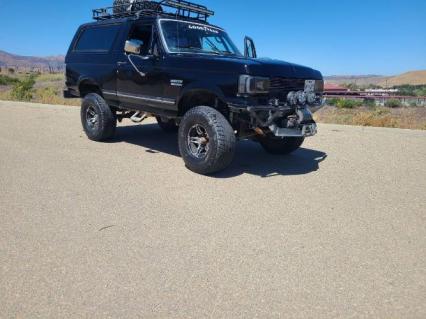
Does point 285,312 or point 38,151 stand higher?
point 38,151

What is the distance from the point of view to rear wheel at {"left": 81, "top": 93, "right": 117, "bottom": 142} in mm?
7211

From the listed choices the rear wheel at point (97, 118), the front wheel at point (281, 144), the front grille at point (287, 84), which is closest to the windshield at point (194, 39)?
the front grille at point (287, 84)

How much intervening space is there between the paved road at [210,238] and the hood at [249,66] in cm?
138

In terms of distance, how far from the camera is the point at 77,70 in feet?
25.5

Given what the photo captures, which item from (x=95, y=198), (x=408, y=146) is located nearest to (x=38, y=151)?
(x=95, y=198)

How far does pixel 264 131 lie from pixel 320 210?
5.32ft

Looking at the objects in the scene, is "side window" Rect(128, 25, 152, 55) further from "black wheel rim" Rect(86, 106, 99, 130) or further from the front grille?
the front grille

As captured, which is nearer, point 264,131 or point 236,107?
point 236,107

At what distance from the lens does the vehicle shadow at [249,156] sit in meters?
5.70

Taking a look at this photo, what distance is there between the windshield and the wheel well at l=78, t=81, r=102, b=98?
7.23ft

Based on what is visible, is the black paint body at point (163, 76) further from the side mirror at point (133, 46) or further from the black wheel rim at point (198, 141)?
the black wheel rim at point (198, 141)

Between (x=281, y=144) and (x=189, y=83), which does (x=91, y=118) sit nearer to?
(x=189, y=83)

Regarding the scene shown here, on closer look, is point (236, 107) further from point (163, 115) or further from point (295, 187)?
point (163, 115)

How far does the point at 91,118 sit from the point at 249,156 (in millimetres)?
3203
